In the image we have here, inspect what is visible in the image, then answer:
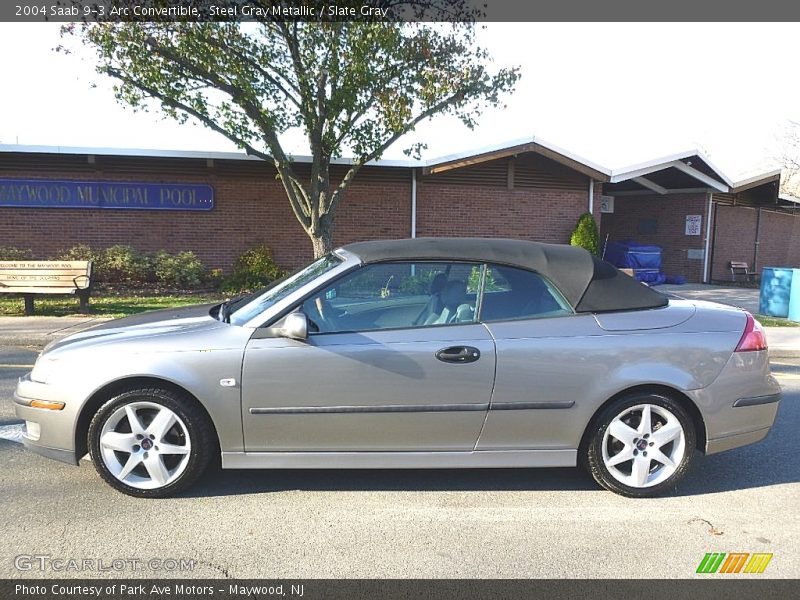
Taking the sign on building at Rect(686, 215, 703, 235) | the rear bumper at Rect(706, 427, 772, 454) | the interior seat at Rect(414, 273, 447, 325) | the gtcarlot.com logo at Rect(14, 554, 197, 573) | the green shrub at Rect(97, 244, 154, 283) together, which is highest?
the sign on building at Rect(686, 215, 703, 235)

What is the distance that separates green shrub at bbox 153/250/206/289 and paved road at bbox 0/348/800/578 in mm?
9829

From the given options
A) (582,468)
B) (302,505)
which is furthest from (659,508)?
(302,505)

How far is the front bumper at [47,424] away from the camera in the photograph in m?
3.50

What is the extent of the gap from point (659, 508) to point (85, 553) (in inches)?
124

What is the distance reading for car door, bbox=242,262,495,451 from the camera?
3.46 m

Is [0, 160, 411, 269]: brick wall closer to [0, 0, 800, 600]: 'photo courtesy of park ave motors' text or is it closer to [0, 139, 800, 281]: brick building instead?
[0, 139, 800, 281]: brick building

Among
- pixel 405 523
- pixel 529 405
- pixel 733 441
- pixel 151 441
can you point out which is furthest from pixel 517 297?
pixel 151 441

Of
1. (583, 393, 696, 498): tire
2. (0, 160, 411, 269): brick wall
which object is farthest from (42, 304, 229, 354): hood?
(0, 160, 411, 269): brick wall

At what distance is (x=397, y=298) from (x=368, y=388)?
0.74 m

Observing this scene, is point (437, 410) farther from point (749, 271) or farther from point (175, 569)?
point (749, 271)

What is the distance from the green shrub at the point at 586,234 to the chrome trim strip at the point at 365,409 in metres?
13.1

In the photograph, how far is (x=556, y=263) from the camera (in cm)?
394

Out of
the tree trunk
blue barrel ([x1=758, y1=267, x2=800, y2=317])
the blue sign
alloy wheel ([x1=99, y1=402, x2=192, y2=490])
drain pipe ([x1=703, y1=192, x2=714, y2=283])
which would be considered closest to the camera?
alloy wheel ([x1=99, y1=402, x2=192, y2=490])

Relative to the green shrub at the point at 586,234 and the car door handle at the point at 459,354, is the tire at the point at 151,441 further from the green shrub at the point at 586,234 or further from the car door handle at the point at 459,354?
the green shrub at the point at 586,234
